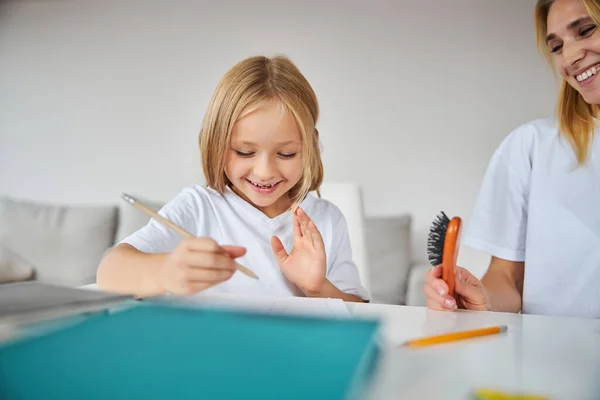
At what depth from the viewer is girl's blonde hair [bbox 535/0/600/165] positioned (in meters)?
0.61

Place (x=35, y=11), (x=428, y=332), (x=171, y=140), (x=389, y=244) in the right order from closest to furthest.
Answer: (x=428, y=332)
(x=171, y=140)
(x=35, y=11)
(x=389, y=244)

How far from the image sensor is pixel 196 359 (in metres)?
0.21

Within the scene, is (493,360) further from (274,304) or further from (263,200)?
(263,200)

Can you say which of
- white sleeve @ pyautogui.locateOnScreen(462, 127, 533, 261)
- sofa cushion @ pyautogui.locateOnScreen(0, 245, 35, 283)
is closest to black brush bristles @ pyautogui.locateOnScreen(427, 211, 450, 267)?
white sleeve @ pyautogui.locateOnScreen(462, 127, 533, 261)

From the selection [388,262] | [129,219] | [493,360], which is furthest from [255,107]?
[388,262]

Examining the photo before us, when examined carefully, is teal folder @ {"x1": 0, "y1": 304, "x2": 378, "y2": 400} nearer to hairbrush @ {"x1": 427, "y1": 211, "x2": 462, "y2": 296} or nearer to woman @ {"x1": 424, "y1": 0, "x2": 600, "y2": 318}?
hairbrush @ {"x1": 427, "y1": 211, "x2": 462, "y2": 296}

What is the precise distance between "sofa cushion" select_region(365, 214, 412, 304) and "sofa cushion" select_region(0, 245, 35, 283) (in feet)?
2.17

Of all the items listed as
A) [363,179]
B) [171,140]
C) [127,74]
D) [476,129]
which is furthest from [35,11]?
[476,129]

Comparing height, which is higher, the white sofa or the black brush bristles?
the black brush bristles

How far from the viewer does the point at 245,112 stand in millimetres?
573

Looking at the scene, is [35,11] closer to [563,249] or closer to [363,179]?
[363,179]

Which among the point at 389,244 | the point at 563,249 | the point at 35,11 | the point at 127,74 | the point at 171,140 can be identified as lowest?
the point at 389,244

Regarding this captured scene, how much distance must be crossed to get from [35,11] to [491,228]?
742 millimetres

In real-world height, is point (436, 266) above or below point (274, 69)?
below
